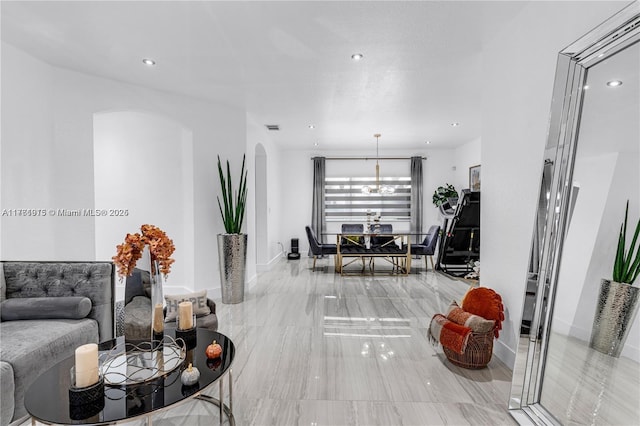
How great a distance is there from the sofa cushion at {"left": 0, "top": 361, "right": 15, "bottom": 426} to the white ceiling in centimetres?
226

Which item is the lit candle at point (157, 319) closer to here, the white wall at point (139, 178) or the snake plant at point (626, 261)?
the snake plant at point (626, 261)

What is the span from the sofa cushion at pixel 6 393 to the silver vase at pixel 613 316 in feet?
9.77

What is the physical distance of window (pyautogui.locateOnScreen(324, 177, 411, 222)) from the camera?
24.5ft

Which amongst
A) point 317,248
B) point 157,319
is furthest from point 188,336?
point 317,248

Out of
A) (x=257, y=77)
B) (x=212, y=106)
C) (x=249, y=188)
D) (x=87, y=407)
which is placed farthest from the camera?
(x=249, y=188)

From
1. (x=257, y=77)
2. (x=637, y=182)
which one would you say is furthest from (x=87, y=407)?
(x=257, y=77)

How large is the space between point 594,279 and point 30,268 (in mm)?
3696

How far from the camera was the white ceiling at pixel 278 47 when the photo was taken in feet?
6.95

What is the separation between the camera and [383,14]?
2141 millimetres

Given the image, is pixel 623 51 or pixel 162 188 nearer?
pixel 623 51

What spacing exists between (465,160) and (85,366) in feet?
23.6

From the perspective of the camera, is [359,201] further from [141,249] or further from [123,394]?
[123,394]

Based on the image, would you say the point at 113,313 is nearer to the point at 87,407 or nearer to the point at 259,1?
the point at 87,407

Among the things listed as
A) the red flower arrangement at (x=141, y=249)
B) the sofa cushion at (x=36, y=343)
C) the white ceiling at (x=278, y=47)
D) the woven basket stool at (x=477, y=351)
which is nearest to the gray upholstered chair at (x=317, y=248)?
the white ceiling at (x=278, y=47)
